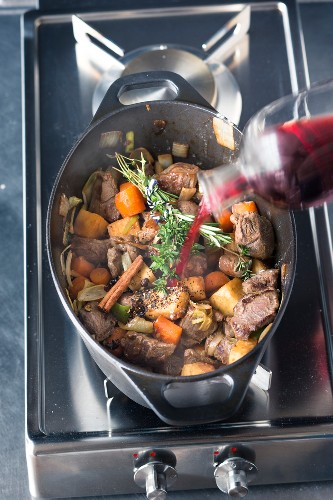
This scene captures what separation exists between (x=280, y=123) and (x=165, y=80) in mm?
316

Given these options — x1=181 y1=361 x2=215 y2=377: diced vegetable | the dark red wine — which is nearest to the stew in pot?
x1=181 y1=361 x2=215 y2=377: diced vegetable

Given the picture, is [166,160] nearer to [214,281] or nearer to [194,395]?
[214,281]

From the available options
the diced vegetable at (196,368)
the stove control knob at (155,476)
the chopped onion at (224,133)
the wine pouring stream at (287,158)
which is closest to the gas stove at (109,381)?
the stove control knob at (155,476)

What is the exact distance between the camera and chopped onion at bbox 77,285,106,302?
151cm

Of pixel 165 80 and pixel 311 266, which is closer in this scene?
pixel 165 80

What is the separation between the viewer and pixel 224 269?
5.13ft

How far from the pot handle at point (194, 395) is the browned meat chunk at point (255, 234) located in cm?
32

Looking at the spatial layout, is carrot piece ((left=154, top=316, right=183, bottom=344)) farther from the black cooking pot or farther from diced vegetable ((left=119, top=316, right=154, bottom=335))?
the black cooking pot

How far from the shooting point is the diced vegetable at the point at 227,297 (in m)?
1.52

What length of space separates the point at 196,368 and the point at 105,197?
1.36 feet

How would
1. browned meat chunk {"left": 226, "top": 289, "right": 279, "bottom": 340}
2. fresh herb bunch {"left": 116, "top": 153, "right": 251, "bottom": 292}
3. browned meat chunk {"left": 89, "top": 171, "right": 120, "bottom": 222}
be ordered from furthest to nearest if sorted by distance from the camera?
browned meat chunk {"left": 89, "top": 171, "right": 120, "bottom": 222}, fresh herb bunch {"left": 116, "top": 153, "right": 251, "bottom": 292}, browned meat chunk {"left": 226, "top": 289, "right": 279, "bottom": 340}

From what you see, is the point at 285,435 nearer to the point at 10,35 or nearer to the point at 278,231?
the point at 278,231

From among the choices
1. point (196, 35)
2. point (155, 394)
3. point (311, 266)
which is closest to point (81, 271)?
point (155, 394)

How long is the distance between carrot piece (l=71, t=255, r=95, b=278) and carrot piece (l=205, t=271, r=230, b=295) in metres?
0.23
